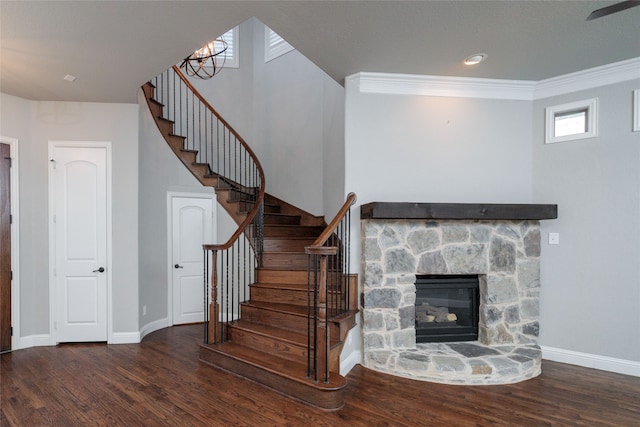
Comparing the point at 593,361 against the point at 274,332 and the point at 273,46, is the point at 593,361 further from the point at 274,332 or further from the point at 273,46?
the point at 273,46

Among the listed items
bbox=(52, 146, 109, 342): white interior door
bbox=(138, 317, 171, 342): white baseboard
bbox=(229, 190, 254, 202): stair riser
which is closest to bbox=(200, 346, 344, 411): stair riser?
bbox=(138, 317, 171, 342): white baseboard

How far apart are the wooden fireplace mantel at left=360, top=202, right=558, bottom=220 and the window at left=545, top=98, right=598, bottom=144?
78cm

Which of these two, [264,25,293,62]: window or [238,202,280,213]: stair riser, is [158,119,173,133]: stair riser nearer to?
[238,202,280,213]: stair riser

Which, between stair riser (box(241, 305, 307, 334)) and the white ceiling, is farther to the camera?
stair riser (box(241, 305, 307, 334))

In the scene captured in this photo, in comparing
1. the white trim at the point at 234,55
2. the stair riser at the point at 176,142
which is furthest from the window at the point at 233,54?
the stair riser at the point at 176,142

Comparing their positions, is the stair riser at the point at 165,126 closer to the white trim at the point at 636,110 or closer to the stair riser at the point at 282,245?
the stair riser at the point at 282,245

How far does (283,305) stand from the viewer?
3514 millimetres

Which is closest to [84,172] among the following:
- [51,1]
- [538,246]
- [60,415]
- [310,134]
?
[51,1]

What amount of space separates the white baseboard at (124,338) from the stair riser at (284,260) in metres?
1.72

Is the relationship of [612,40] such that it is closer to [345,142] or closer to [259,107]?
[345,142]

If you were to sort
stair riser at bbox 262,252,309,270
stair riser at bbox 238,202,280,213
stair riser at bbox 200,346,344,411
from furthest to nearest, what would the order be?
stair riser at bbox 238,202,280,213 → stair riser at bbox 262,252,309,270 → stair riser at bbox 200,346,344,411

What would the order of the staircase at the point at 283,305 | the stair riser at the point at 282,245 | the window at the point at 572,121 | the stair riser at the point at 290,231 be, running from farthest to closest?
the stair riser at the point at 290,231
the stair riser at the point at 282,245
the window at the point at 572,121
the staircase at the point at 283,305

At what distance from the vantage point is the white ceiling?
2240mm

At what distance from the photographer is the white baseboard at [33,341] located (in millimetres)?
3703
